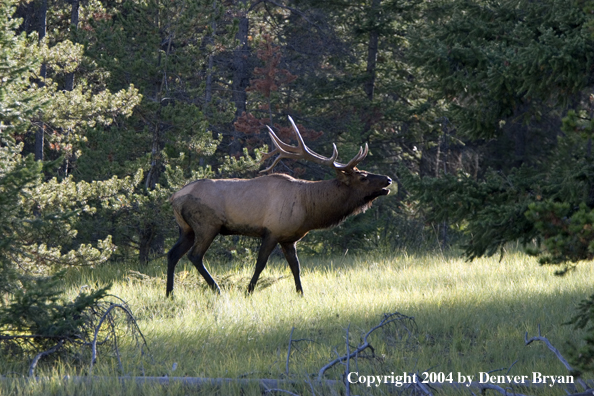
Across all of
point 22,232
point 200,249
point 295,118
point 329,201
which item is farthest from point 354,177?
point 295,118

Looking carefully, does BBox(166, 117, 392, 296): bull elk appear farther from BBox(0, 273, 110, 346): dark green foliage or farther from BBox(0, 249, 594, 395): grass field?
BBox(0, 273, 110, 346): dark green foliage

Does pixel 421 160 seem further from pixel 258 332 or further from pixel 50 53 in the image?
pixel 258 332

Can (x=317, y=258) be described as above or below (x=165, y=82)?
below

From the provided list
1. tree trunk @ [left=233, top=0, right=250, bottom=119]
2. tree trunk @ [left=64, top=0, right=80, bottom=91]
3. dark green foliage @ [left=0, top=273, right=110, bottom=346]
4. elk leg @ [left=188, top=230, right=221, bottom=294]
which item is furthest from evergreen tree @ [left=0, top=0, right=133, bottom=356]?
tree trunk @ [left=233, top=0, right=250, bottom=119]

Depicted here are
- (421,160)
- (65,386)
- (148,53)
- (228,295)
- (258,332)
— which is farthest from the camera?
(421,160)

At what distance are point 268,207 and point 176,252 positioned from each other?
1407 millimetres

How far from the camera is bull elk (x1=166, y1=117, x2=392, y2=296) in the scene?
8.70 meters

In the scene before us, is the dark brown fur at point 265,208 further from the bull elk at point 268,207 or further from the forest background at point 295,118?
the forest background at point 295,118

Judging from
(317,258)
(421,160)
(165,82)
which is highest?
(165,82)

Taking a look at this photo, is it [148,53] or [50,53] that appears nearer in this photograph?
[50,53]

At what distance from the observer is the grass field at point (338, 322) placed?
5367 mm

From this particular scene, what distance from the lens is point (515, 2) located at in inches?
289

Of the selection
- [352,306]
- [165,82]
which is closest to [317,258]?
[165,82]

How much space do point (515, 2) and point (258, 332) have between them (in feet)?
15.1
